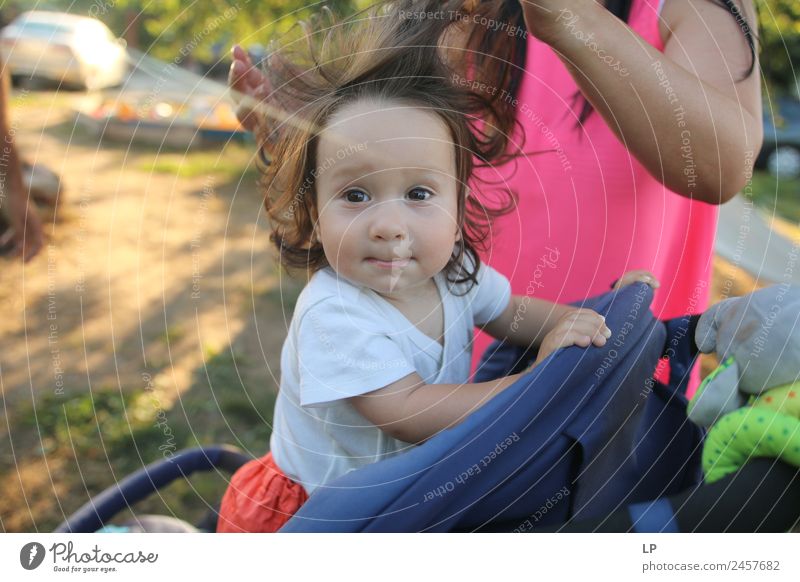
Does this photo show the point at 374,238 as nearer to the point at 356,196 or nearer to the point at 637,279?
the point at 356,196

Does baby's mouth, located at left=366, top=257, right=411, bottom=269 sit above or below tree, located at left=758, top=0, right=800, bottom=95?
below

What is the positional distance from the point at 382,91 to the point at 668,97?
0.74 ft

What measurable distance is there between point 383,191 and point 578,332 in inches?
7.4

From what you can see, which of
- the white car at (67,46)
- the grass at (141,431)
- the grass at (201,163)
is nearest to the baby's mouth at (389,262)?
the grass at (141,431)

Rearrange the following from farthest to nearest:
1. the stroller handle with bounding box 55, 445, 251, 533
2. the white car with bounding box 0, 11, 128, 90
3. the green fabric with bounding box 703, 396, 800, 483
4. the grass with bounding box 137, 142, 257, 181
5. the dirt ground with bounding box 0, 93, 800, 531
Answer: the grass with bounding box 137, 142, 257, 181 → the white car with bounding box 0, 11, 128, 90 → the dirt ground with bounding box 0, 93, 800, 531 → the stroller handle with bounding box 55, 445, 251, 533 → the green fabric with bounding box 703, 396, 800, 483

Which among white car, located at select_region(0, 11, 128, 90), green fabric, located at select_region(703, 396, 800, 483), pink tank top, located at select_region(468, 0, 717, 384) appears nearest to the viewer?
green fabric, located at select_region(703, 396, 800, 483)

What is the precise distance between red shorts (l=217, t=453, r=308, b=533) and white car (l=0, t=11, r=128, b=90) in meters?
1.02

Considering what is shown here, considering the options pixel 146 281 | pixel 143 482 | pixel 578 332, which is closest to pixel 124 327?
pixel 146 281

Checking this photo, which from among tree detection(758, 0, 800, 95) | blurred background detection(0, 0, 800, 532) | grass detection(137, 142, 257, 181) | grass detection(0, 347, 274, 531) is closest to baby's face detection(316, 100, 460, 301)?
blurred background detection(0, 0, 800, 532)

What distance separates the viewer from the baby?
0.61 meters

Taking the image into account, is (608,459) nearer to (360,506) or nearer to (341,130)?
(360,506)

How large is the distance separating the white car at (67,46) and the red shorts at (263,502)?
102 centimetres

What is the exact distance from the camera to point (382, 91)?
0.62 m

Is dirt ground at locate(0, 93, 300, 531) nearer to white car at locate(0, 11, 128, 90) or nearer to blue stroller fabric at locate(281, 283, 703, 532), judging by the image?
white car at locate(0, 11, 128, 90)
